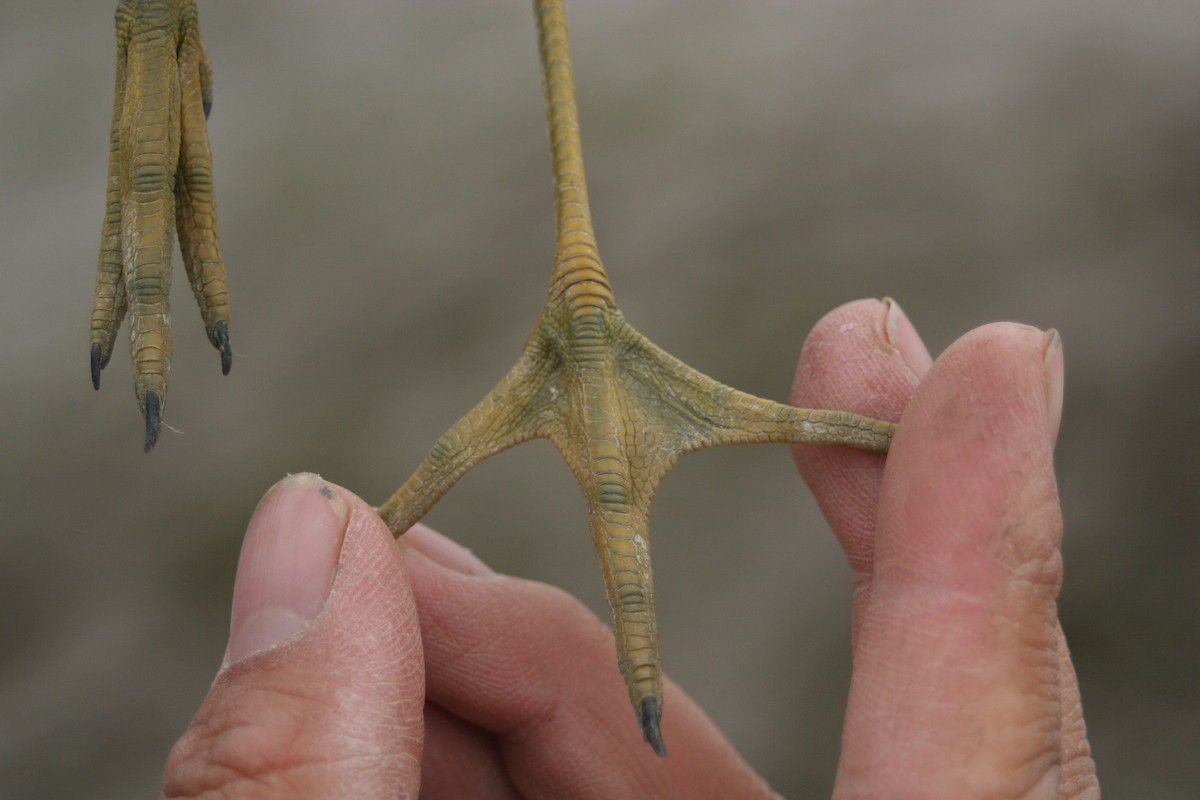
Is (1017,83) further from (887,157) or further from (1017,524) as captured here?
(1017,524)

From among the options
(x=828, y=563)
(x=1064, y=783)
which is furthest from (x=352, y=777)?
(x=828, y=563)

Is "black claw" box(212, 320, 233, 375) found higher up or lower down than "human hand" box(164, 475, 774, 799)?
higher up

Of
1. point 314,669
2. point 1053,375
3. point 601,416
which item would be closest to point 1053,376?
point 1053,375

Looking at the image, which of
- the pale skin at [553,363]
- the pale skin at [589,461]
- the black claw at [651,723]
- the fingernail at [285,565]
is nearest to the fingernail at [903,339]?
the pale skin at [589,461]

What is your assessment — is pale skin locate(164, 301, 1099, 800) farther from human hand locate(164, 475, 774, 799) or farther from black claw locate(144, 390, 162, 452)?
black claw locate(144, 390, 162, 452)

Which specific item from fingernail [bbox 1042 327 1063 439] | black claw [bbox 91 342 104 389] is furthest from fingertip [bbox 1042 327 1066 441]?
black claw [bbox 91 342 104 389]

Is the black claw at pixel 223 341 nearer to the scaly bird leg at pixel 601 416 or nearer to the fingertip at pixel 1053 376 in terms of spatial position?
the scaly bird leg at pixel 601 416
